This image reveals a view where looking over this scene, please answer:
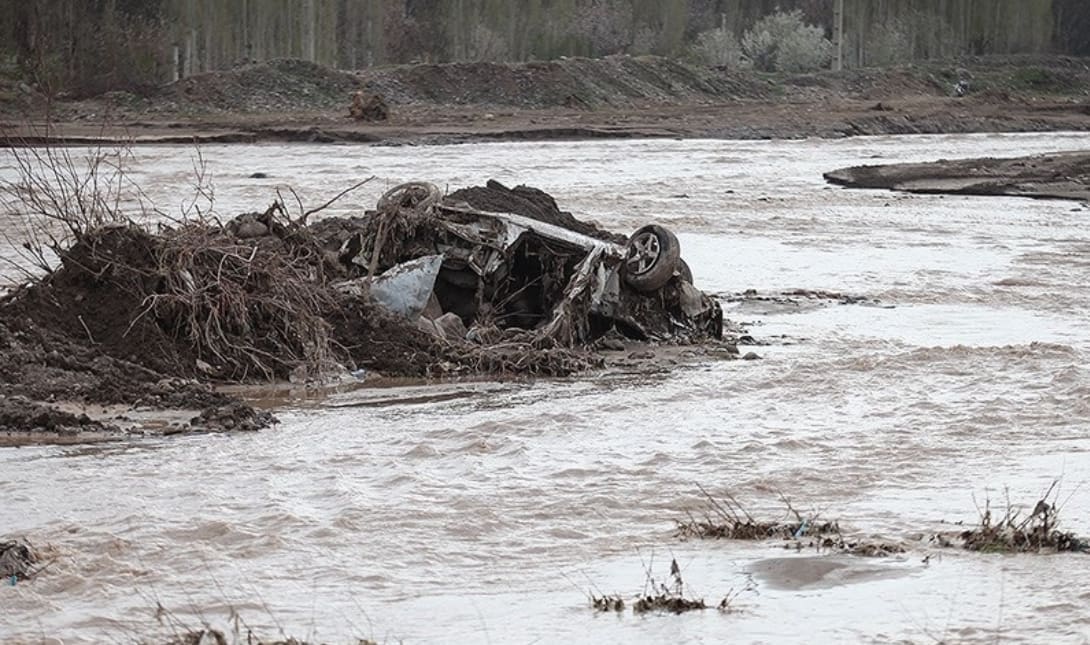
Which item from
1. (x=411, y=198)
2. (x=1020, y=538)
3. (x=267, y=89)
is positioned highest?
(x=267, y=89)

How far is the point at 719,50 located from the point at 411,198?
2985 inches

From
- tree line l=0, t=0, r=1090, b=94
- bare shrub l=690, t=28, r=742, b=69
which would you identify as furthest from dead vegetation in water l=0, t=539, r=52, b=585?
bare shrub l=690, t=28, r=742, b=69

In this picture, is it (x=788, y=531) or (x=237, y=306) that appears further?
(x=237, y=306)

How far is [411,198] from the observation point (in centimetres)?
1465

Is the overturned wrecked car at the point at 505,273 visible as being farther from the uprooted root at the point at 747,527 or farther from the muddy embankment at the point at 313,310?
the uprooted root at the point at 747,527

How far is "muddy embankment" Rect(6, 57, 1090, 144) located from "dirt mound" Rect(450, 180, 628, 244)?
29.2 m

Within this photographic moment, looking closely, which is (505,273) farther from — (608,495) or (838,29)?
(838,29)

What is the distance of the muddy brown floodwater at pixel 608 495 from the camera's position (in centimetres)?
696

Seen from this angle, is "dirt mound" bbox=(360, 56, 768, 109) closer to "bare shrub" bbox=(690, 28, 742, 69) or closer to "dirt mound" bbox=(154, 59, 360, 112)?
"dirt mound" bbox=(154, 59, 360, 112)

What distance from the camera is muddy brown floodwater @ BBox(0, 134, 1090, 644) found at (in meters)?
6.96

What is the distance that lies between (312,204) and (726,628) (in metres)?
24.1

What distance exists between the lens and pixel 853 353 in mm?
15414

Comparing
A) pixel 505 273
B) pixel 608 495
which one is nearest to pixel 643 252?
pixel 505 273

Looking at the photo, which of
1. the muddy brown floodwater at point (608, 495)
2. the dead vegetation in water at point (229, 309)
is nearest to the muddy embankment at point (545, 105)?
the dead vegetation in water at point (229, 309)
